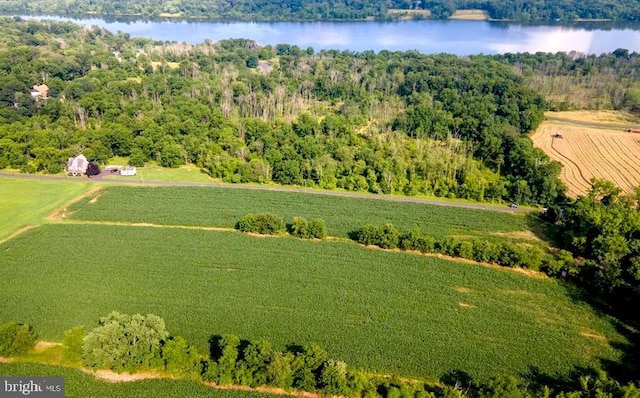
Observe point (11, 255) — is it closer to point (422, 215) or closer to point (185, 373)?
point (185, 373)

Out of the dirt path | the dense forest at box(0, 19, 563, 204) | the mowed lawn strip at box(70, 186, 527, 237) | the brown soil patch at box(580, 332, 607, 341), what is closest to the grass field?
the dirt path

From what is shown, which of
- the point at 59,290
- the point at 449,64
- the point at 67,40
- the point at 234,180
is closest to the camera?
the point at 59,290

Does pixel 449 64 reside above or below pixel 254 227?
above

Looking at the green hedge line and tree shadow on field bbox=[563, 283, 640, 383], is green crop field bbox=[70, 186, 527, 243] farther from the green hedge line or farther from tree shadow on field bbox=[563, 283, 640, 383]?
tree shadow on field bbox=[563, 283, 640, 383]

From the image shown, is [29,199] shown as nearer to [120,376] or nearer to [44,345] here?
[44,345]

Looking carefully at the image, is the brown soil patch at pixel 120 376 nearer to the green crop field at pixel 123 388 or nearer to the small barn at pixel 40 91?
the green crop field at pixel 123 388

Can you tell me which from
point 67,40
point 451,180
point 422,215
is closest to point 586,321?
point 422,215

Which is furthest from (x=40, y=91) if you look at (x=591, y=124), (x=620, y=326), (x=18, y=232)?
(x=591, y=124)
